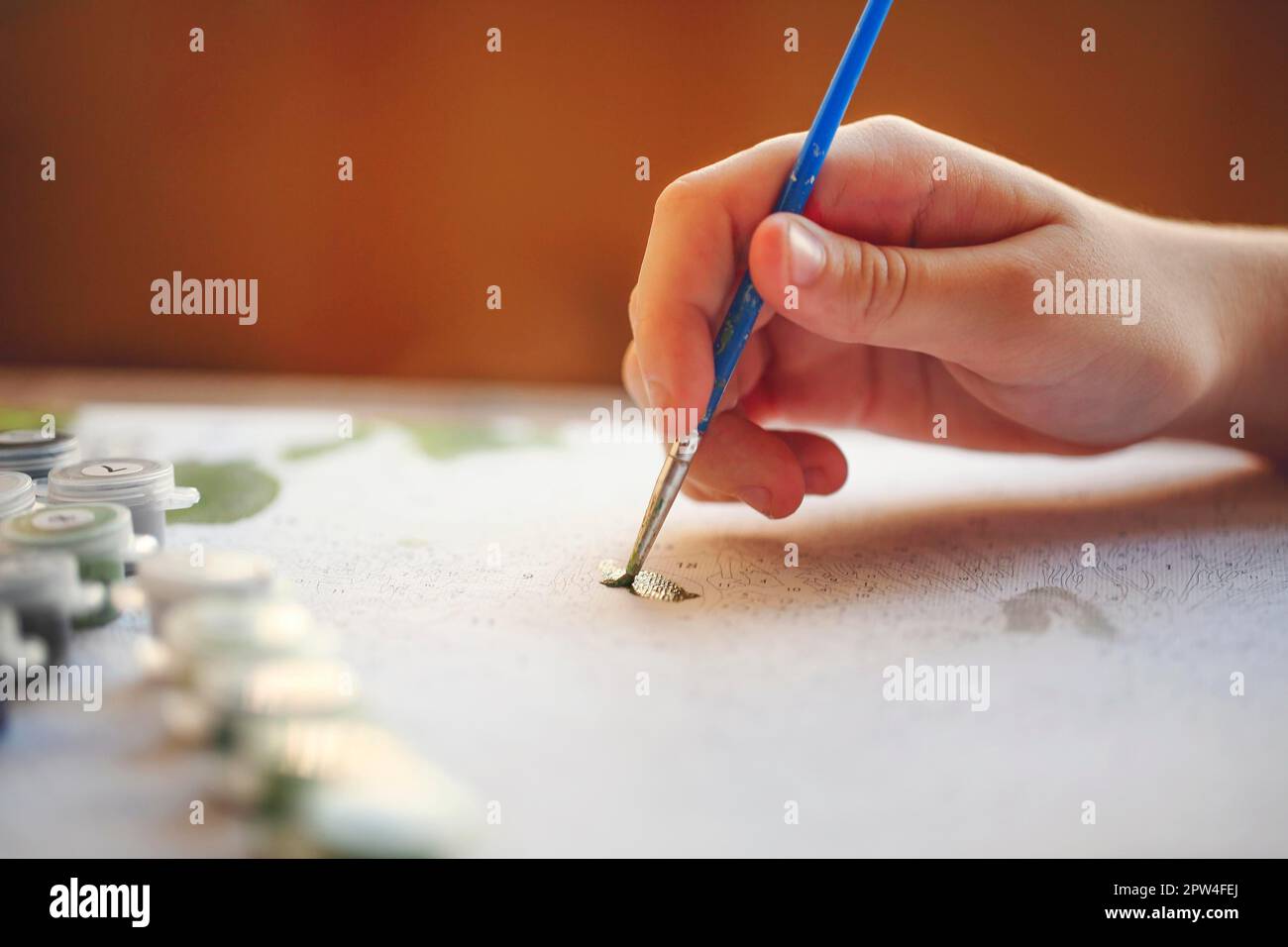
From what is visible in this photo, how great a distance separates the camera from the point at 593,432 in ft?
3.82

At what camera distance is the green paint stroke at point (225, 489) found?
0.80m

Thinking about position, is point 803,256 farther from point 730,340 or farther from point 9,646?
point 9,646

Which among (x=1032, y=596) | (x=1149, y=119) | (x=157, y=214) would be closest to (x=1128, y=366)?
(x=1032, y=596)

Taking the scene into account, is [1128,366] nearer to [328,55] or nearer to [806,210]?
[806,210]

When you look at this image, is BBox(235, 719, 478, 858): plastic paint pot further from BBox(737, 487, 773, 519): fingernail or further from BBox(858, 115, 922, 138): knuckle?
BBox(858, 115, 922, 138): knuckle

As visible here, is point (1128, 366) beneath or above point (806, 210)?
beneath

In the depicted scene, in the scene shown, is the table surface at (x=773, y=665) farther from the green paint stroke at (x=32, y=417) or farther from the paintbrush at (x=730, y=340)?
the green paint stroke at (x=32, y=417)

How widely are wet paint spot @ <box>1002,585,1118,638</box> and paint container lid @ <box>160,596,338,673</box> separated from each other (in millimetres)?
433

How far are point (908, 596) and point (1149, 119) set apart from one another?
116cm

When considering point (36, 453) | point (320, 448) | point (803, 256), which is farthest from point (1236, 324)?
point (36, 453)

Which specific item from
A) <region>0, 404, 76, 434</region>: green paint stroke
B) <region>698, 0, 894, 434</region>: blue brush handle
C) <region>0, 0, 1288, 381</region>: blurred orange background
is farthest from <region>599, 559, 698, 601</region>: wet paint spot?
<region>0, 0, 1288, 381</region>: blurred orange background

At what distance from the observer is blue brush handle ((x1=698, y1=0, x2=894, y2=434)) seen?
597mm

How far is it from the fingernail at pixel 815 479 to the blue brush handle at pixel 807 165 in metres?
0.18

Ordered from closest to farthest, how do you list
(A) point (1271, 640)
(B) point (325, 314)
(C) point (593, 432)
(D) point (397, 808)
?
(D) point (397, 808) < (A) point (1271, 640) < (C) point (593, 432) < (B) point (325, 314)
